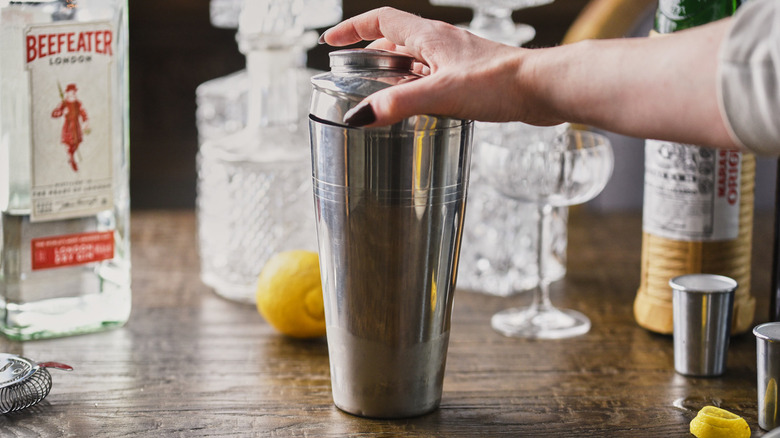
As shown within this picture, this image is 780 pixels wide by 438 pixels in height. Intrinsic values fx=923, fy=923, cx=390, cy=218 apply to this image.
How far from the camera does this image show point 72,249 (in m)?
0.78

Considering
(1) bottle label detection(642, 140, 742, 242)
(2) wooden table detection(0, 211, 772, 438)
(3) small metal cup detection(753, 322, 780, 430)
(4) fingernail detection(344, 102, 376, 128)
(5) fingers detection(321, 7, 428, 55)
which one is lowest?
(2) wooden table detection(0, 211, 772, 438)

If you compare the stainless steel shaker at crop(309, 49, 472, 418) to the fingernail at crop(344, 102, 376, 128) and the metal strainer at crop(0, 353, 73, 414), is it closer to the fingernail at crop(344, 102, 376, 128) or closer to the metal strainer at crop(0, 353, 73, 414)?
the fingernail at crop(344, 102, 376, 128)

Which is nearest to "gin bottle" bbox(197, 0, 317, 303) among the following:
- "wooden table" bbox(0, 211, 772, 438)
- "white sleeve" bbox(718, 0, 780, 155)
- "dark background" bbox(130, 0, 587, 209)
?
"wooden table" bbox(0, 211, 772, 438)

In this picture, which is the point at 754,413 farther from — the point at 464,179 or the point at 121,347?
the point at 121,347

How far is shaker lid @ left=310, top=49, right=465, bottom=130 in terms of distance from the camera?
22.3 inches

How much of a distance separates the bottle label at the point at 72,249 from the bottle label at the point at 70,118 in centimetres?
2

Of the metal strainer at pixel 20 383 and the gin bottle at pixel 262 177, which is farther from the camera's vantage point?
the gin bottle at pixel 262 177

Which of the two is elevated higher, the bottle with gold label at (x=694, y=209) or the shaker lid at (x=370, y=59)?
the shaker lid at (x=370, y=59)

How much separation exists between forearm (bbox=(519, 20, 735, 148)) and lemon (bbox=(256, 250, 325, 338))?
0.29 meters

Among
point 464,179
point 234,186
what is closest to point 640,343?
point 464,179

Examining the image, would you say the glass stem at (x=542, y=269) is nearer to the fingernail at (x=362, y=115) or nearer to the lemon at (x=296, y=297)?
the lemon at (x=296, y=297)

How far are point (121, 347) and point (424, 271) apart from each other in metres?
0.31

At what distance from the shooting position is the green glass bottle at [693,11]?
750 mm

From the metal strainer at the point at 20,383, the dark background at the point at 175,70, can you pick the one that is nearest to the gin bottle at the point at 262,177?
the metal strainer at the point at 20,383
